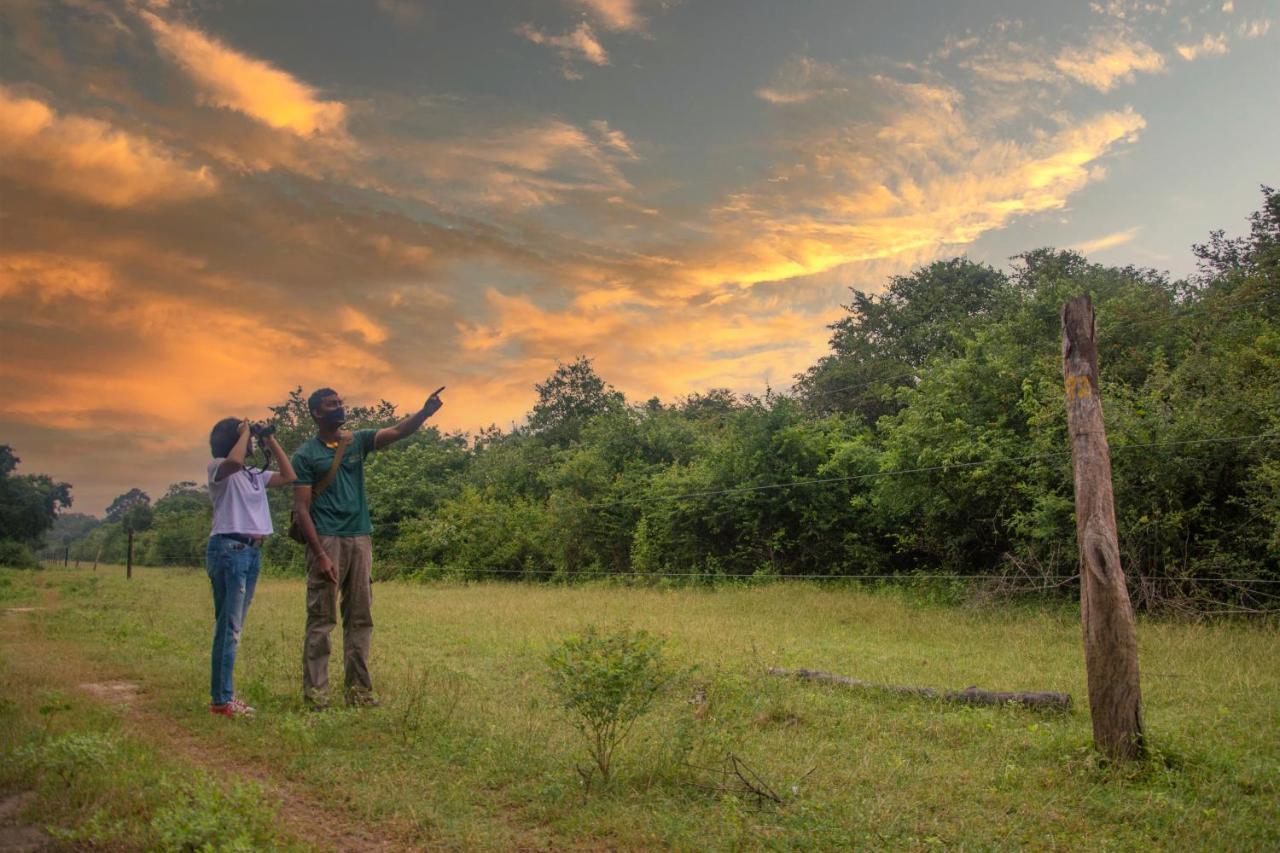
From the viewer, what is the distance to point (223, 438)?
7.12 m

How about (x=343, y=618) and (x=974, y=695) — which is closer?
(x=343, y=618)

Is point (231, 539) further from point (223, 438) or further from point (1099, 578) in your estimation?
point (1099, 578)

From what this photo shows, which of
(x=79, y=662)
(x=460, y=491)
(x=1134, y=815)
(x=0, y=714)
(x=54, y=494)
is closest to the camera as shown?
(x=1134, y=815)

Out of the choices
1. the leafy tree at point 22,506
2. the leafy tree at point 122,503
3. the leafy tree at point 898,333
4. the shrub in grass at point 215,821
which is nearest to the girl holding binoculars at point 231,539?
the shrub in grass at point 215,821

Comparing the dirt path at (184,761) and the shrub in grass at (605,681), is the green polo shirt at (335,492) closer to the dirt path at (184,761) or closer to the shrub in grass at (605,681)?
the dirt path at (184,761)

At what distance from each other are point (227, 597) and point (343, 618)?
3.16 ft

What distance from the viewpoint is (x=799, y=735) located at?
6.52 metres

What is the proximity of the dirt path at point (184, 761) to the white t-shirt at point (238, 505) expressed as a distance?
1.57 metres

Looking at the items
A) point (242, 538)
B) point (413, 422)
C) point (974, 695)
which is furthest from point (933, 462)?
point (242, 538)

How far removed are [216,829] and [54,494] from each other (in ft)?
181

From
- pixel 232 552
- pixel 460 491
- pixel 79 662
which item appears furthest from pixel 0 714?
pixel 460 491

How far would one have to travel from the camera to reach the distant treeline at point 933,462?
13430 mm

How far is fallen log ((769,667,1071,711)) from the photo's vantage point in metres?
7.40

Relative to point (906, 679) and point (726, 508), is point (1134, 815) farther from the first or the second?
point (726, 508)
